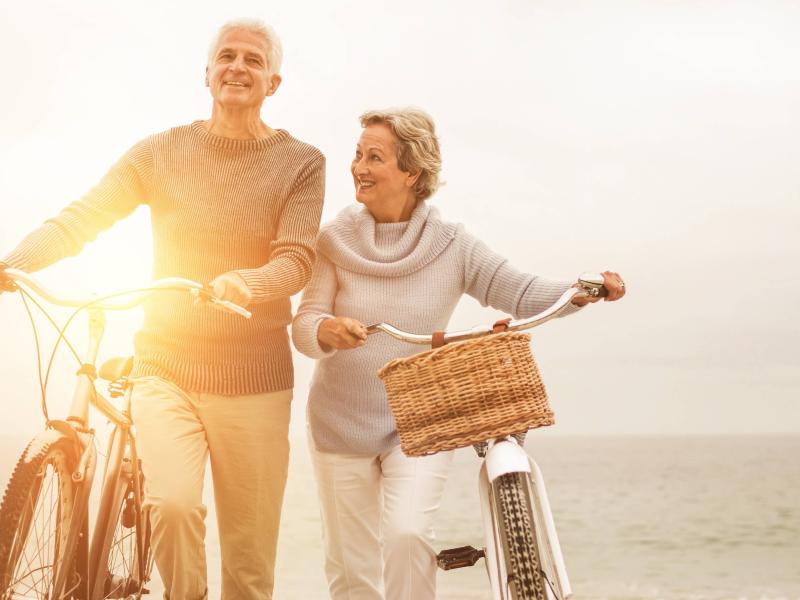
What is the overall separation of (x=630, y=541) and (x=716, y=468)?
2225 centimetres

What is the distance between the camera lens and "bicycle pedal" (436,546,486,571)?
8.46 ft

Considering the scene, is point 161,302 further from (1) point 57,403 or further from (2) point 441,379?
(2) point 441,379

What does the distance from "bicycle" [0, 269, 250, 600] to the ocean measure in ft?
13.5

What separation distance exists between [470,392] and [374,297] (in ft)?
2.46

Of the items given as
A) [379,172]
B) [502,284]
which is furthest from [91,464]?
[502,284]

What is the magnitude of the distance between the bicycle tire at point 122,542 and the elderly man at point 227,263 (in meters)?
0.22

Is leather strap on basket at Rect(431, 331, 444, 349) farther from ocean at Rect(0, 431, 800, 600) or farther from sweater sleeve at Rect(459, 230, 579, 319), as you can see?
ocean at Rect(0, 431, 800, 600)

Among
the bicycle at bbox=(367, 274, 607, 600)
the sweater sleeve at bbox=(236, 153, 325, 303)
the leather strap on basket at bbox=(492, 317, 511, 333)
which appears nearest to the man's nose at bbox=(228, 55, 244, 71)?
the sweater sleeve at bbox=(236, 153, 325, 303)

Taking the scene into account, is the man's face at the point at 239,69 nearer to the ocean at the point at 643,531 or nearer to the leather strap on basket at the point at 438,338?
the leather strap on basket at the point at 438,338

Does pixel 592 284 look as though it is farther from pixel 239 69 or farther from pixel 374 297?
pixel 239 69

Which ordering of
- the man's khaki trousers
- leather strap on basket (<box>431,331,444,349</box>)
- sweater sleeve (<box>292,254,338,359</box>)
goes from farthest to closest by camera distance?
sweater sleeve (<box>292,254,338,359</box>) → the man's khaki trousers → leather strap on basket (<box>431,331,444,349</box>)

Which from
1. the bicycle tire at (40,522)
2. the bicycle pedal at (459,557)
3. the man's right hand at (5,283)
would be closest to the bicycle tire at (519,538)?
the bicycle pedal at (459,557)

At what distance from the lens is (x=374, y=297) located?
302 cm

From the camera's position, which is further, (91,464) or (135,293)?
(91,464)
